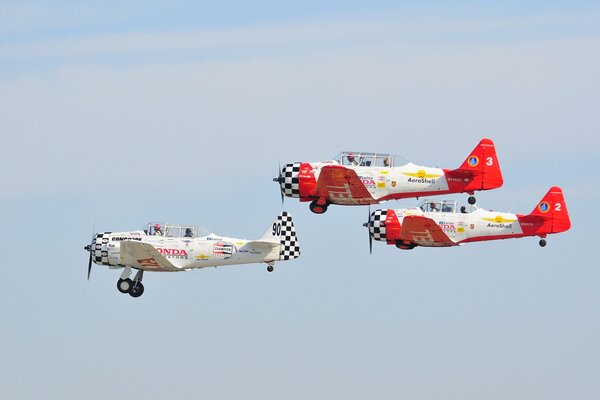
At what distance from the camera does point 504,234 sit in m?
67.9

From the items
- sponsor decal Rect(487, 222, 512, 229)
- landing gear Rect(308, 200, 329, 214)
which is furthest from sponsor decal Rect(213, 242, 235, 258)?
sponsor decal Rect(487, 222, 512, 229)

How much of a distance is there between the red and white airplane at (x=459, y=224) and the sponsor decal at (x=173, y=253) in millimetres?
6311

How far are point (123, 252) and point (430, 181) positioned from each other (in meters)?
9.97

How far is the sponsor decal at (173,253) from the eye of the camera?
2613 inches

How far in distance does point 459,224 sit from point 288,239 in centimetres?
559

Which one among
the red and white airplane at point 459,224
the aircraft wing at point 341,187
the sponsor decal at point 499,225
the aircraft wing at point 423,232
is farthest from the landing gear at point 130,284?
the sponsor decal at point 499,225

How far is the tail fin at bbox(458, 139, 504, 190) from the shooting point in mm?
66438

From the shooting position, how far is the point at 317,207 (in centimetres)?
6644

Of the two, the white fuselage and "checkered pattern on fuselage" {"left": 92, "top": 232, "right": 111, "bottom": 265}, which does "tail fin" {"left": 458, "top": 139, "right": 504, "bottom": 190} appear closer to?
the white fuselage

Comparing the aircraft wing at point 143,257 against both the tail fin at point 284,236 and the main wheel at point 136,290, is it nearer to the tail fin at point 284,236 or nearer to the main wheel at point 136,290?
the main wheel at point 136,290

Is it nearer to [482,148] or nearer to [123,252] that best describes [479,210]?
[482,148]

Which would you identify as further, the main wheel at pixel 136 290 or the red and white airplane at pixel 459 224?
the red and white airplane at pixel 459 224

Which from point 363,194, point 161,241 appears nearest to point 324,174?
point 363,194

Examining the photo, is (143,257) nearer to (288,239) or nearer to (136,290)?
(136,290)
